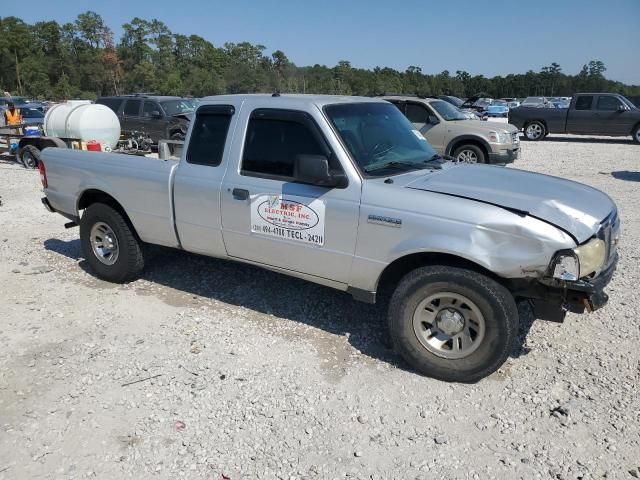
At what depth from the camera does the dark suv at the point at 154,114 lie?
15562 mm

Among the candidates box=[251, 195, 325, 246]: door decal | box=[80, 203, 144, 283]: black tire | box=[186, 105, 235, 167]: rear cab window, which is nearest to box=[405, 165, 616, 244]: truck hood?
box=[251, 195, 325, 246]: door decal

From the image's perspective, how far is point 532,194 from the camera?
138 inches

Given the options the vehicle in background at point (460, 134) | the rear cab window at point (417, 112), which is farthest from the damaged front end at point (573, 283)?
the rear cab window at point (417, 112)

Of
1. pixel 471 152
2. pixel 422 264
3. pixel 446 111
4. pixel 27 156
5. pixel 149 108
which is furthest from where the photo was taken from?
pixel 149 108

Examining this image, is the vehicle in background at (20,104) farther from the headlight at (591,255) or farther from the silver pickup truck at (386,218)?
the headlight at (591,255)

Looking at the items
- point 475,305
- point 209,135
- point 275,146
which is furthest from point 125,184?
point 475,305

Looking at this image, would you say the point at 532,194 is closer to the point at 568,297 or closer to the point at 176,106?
the point at 568,297

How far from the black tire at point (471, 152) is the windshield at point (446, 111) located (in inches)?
34.2

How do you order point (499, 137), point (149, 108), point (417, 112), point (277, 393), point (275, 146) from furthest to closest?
point (149, 108) → point (417, 112) → point (499, 137) → point (275, 146) → point (277, 393)

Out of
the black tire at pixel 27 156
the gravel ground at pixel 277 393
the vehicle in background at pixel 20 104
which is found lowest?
the gravel ground at pixel 277 393

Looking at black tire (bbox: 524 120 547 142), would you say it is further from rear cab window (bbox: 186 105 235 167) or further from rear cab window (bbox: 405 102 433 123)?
rear cab window (bbox: 186 105 235 167)

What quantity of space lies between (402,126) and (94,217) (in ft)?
11.0

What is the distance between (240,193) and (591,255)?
2.63m

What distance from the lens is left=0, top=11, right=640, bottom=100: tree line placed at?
70188 mm
